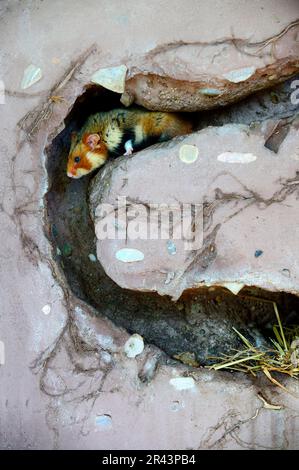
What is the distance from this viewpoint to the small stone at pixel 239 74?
266 centimetres

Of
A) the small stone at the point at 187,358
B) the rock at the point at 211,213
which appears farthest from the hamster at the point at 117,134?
the small stone at the point at 187,358

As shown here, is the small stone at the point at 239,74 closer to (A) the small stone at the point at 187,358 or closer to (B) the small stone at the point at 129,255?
(B) the small stone at the point at 129,255

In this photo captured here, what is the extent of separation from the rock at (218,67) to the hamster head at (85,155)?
36cm

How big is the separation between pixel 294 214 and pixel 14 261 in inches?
40.8

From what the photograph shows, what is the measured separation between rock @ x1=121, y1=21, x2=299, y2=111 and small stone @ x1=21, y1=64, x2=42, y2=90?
13.0 inches

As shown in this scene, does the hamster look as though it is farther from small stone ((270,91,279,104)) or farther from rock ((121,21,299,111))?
small stone ((270,91,279,104))

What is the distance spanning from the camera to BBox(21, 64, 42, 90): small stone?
9.04 ft

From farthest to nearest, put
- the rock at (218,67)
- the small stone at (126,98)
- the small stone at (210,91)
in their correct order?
the small stone at (126,98)
the small stone at (210,91)
the rock at (218,67)

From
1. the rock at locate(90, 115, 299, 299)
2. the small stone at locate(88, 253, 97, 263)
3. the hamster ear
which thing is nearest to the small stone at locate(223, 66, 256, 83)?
the rock at locate(90, 115, 299, 299)

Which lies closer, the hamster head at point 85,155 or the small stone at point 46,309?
the small stone at point 46,309

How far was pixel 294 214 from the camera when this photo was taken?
2662 mm

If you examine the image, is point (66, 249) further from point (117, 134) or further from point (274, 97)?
point (274, 97)

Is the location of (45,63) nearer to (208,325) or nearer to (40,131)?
(40,131)
